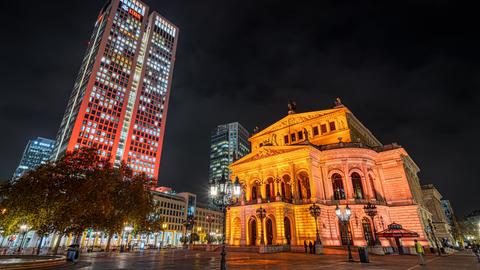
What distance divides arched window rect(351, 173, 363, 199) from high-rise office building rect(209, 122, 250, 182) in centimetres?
13589

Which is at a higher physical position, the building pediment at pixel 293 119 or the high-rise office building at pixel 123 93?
the high-rise office building at pixel 123 93

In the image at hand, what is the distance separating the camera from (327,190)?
41.9m

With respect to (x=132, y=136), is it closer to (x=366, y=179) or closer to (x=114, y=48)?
(x=114, y=48)

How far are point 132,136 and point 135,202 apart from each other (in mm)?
78298

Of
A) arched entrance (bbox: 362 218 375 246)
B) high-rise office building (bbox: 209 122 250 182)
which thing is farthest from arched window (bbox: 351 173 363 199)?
high-rise office building (bbox: 209 122 250 182)

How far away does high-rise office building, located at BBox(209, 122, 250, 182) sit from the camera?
178m

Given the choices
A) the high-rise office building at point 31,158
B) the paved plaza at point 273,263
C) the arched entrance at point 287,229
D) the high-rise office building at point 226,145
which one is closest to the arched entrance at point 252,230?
the arched entrance at point 287,229

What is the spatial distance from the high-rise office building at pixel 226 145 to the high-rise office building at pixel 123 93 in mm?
71567

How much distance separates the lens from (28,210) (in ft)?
65.2

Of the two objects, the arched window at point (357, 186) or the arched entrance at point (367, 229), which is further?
the arched window at point (357, 186)

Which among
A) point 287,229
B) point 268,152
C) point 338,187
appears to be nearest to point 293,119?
point 268,152

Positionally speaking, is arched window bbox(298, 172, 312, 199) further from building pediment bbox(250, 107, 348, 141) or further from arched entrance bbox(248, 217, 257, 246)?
building pediment bbox(250, 107, 348, 141)

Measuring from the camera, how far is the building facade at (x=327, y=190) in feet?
125

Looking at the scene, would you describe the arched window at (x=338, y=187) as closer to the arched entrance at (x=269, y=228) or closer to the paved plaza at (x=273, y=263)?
the arched entrance at (x=269, y=228)
